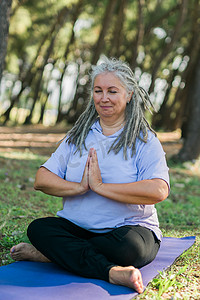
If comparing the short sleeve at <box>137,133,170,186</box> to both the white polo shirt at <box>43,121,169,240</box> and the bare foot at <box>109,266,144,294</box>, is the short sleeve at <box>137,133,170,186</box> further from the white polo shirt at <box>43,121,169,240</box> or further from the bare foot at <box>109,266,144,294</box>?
the bare foot at <box>109,266,144,294</box>

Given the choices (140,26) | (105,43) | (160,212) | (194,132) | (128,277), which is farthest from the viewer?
(105,43)

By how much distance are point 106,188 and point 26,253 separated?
2.75 feet

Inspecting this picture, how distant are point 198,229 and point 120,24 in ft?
46.0

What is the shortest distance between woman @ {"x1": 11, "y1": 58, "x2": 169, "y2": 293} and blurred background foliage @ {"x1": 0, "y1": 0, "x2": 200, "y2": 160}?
7.17 metres

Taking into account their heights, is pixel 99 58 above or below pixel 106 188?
above

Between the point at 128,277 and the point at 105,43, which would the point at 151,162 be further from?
the point at 105,43

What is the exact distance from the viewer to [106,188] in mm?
3135

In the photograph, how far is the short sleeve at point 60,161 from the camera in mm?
3430

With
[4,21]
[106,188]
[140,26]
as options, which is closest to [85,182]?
[106,188]

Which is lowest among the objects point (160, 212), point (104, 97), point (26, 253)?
point (160, 212)

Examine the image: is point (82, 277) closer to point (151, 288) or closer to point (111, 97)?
point (151, 288)

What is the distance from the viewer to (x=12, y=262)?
350cm

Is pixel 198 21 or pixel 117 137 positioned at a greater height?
pixel 198 21

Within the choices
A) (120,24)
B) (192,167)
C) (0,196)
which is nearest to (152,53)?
(120,24)
